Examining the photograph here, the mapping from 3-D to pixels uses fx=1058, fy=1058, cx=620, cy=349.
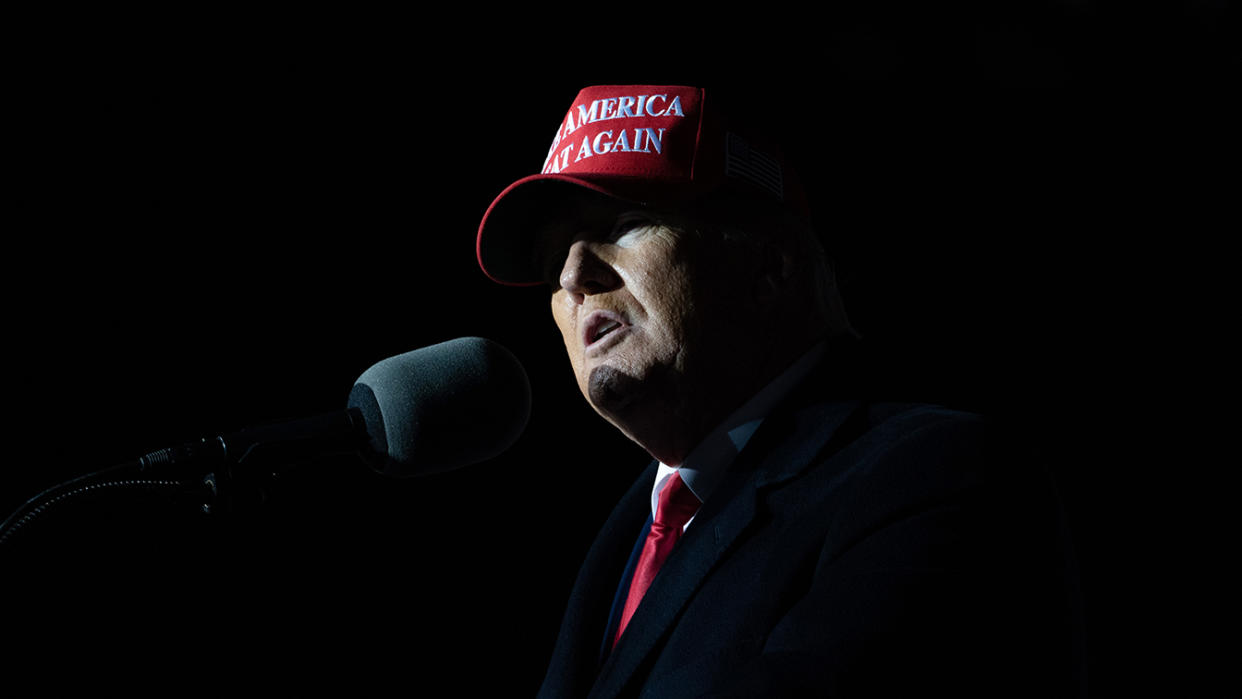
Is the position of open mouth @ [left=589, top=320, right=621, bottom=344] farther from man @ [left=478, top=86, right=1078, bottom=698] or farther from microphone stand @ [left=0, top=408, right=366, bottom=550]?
microphone stand @ [left=0, top=408, right=366, bottom=550]

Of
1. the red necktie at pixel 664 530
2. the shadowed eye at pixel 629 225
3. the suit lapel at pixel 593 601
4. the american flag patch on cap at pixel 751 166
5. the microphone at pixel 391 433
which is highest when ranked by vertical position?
the american flag patch on cap at pixel 751 166

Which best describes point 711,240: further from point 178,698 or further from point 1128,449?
point 178,698

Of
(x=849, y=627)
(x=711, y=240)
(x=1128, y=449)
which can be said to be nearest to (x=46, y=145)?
(x=711, y=240)

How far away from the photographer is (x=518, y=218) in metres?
1.99

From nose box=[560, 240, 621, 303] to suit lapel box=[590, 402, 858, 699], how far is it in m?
0.36

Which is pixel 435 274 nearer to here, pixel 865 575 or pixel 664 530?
pixel 664 530

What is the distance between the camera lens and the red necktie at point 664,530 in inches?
69.6

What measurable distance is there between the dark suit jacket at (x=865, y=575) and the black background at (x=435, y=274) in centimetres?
63

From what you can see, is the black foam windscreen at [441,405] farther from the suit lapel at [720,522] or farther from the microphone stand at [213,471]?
the suit lapel at [720,522]

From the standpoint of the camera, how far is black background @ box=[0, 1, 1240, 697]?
227 centimetres

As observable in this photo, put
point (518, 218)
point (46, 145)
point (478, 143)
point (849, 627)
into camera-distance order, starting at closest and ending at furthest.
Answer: point (849, 627), point (518, 218), point (46, 145), point (478, 143)

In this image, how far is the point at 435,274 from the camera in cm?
292

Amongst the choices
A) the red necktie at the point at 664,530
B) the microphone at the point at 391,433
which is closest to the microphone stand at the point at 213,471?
the microphone at the point at 391,433

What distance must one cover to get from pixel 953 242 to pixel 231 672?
6.49ft
